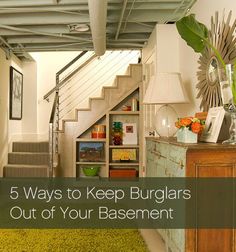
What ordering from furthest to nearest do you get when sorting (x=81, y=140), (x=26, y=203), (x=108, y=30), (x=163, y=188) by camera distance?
(x=81, y=140), (x=108, y=30), (x=26, y=203), (x=163, y=188)

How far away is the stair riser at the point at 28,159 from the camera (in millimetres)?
5559

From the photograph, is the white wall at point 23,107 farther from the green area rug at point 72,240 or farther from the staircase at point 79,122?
the green area rug at point 72,240

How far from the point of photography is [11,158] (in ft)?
18.6

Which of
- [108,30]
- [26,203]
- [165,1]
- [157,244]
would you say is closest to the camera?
[157,244]

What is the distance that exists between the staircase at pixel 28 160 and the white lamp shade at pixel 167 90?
2765mm

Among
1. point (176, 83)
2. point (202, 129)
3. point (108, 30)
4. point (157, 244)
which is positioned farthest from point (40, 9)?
point (157, 244)

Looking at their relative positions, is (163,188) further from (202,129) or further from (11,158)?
(11,158)

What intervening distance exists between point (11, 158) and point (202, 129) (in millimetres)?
4098

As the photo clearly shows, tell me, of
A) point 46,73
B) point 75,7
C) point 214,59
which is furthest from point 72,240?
point 46,73

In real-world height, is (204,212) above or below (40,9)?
below

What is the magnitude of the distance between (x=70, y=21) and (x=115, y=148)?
2291mm

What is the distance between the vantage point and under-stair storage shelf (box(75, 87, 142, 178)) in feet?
18.2

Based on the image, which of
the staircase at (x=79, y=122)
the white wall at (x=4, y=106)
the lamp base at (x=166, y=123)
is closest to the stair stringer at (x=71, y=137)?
the staircase at (x=79, y=122)

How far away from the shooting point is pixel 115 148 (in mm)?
5602
